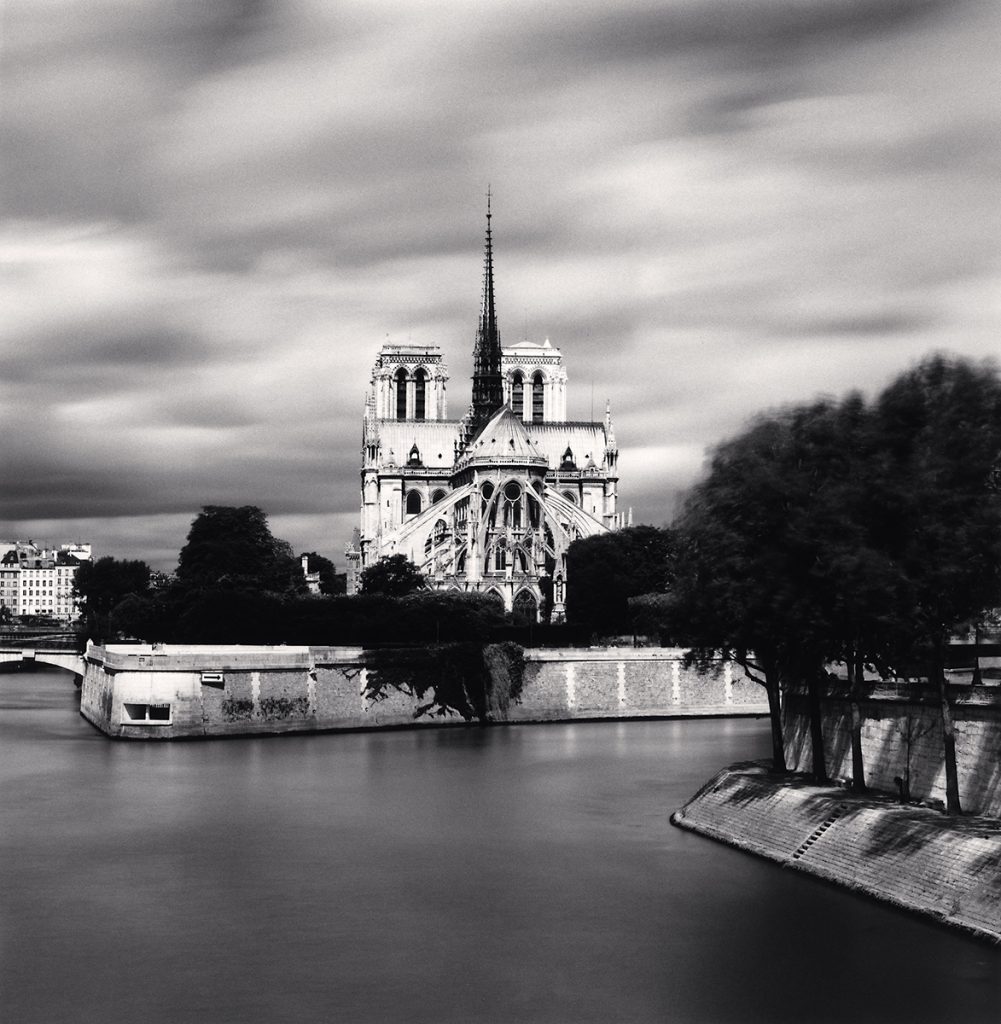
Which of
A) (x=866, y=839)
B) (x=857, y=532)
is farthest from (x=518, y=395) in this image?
(x=866, y=839)

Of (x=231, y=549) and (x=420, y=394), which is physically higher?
(x=420, y=394)

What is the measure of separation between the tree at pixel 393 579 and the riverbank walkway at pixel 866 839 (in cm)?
4810

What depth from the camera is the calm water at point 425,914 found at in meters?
20.4

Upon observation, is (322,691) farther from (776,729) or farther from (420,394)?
(420,394)

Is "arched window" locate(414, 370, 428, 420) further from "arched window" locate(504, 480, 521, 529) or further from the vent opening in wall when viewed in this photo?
the vent opening in wall

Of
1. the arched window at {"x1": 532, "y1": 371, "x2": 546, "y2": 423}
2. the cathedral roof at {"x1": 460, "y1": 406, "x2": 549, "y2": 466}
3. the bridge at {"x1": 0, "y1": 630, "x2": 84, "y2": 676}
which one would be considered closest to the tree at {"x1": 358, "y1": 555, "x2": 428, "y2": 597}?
the bridge at {"x1": 0, "y1": 630, "x2": 84, "y2": 676}

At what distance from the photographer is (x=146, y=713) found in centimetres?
5162

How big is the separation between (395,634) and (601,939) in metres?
39.4

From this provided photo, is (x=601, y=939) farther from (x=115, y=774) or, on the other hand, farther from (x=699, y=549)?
(x=115, y=774)

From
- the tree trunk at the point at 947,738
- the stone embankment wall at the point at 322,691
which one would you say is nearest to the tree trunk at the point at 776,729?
the tree trunk at the point at 947,738

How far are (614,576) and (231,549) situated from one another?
20033 millimetres

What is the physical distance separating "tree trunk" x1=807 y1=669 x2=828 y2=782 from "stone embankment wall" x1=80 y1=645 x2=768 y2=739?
13751 mm

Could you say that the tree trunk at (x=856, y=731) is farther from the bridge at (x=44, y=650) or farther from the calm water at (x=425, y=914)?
the bridge at (x=44, y=650)

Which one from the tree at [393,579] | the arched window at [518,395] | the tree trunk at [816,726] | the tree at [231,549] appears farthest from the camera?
the arched window at [518,395]
